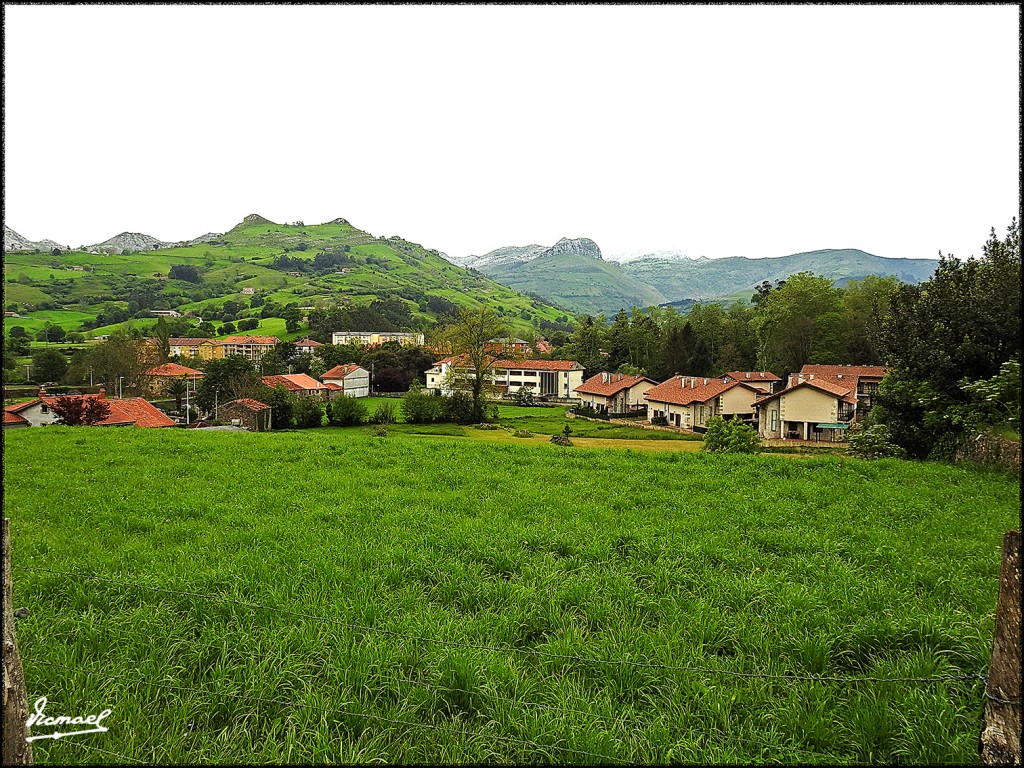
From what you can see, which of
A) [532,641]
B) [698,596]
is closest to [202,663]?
[532,641]

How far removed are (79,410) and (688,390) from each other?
A: 136 ft

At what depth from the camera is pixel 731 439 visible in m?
18.5

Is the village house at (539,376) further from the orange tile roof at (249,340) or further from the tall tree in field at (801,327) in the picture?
the orange tile roof at (249,340)

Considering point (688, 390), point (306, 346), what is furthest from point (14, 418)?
point (306, 346)

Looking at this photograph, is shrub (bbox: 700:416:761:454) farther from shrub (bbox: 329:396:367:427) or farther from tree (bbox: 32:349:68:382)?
tree (bbox: 32:349:68:382)

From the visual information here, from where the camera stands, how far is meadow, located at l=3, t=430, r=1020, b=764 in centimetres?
356

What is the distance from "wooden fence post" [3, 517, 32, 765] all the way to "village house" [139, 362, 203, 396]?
57.2m

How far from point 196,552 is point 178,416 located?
5031 centimetres

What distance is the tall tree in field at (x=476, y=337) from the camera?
146 feet

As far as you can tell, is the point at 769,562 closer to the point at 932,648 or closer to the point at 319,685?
the point at 932,648

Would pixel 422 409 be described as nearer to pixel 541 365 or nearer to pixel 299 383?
pixel 299 383

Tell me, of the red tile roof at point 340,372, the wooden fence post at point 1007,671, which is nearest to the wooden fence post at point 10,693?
the wooden fence post at point 1007,671

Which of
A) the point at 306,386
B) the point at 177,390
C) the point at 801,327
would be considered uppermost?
the point at 801,327

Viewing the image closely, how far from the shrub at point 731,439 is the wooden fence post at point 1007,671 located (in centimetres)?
1443
